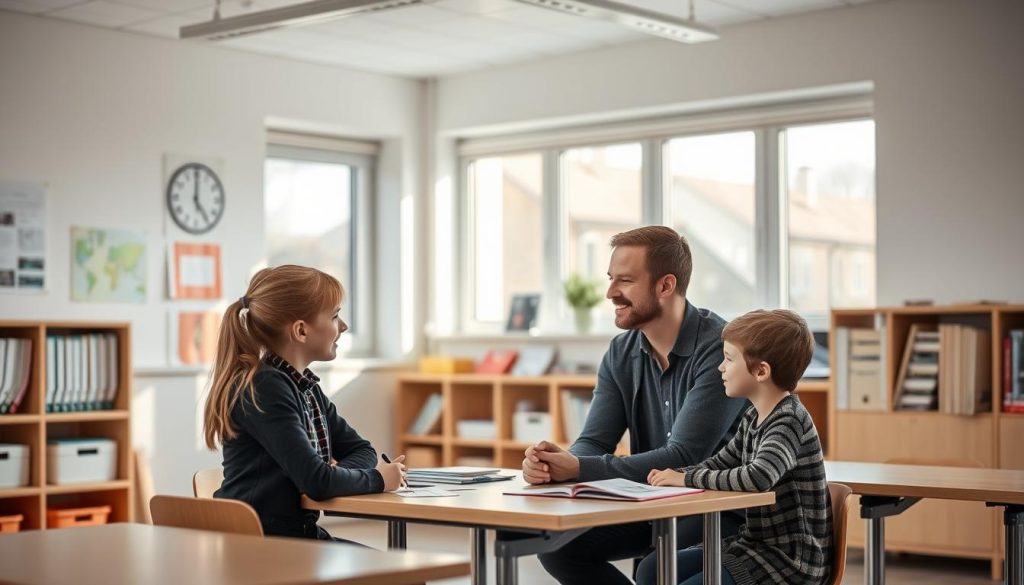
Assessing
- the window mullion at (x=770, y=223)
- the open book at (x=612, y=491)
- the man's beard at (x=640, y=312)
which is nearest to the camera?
the open book at (x=612, y=491)

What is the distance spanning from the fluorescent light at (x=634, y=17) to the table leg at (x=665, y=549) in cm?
268

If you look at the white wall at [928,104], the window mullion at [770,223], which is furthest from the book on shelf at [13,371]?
the window mullion at [770,223]

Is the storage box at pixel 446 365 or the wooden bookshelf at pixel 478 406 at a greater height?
the storage box at pixel 446 365

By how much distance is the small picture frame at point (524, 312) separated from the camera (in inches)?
313

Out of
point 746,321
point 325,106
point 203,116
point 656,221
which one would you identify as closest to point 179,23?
point 203,116

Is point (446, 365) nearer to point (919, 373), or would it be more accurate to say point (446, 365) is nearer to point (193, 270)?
point (193, 270)

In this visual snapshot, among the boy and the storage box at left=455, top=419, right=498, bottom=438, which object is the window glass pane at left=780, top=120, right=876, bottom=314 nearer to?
the storage box at left=455, top=419, right=498, bottom=438

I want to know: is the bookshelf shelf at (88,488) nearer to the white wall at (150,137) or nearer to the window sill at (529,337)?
the white wall at (150,137)

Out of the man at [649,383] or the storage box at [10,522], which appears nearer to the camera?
the man at [649,383]

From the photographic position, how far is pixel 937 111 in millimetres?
6250

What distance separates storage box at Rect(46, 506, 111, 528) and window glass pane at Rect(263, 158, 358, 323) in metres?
1.97

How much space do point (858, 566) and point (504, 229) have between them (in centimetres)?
313

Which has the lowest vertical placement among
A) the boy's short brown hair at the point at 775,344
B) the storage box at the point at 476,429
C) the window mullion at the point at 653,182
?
the storage box at the point at 476,429

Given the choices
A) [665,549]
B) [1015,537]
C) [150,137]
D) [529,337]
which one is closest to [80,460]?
[150,137]
